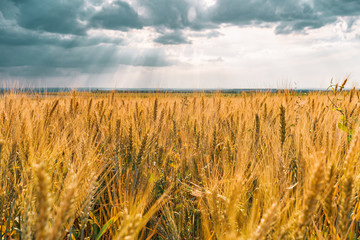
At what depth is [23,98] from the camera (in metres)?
3.97

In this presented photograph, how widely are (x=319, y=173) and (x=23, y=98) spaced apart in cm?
439

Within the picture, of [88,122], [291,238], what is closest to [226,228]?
[291,238]

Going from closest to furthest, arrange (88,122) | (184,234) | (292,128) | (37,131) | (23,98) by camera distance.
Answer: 1. (184,234)
2. (37,131)
3. (292,128)
4. (88,122)
5. (23,98)

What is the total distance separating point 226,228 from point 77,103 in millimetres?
2801

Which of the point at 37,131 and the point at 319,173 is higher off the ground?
the point at 319,173

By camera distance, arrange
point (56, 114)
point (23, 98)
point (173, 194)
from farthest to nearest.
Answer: point (23, 98) → point (56, 114) → point (173, 194)

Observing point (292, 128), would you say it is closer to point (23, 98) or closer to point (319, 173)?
point (319, 173)

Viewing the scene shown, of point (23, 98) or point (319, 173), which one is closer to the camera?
point (319, 173)

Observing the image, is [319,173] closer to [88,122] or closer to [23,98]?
[88,122]

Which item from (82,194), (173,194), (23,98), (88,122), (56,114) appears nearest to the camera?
(82,194)

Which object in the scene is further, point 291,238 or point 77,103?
point 77,103

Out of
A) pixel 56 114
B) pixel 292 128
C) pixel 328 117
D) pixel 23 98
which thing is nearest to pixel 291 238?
pixel 292 128

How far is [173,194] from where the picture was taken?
170cm

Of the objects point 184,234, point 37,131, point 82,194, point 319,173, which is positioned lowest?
point 184,234
